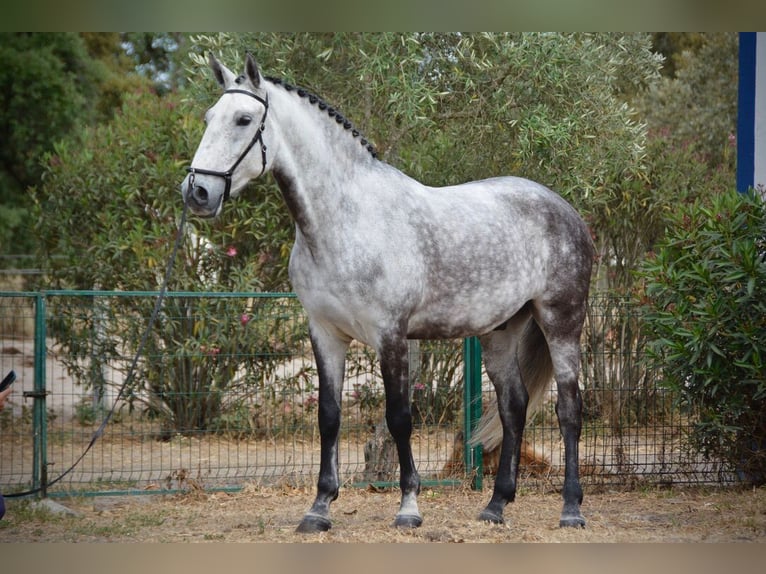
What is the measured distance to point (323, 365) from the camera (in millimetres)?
4941

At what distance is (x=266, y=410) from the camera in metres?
7.30

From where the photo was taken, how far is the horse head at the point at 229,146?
14.2ft

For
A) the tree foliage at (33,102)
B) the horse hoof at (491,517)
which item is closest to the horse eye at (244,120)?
the horse hoof at (491,517)

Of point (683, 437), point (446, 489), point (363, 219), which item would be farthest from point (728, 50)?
point (363, 219)

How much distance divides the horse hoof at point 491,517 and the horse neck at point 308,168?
1.88 metres

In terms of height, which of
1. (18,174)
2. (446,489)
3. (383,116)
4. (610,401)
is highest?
(18,174)

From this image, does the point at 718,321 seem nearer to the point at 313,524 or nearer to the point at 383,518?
the point at 383,518

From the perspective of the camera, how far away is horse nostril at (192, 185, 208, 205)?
4.32 meters

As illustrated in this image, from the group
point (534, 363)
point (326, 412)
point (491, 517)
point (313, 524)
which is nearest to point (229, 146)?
point (326, 412)

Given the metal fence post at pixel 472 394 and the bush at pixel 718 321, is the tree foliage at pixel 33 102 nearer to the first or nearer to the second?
the metal fence post at pixel 472 394

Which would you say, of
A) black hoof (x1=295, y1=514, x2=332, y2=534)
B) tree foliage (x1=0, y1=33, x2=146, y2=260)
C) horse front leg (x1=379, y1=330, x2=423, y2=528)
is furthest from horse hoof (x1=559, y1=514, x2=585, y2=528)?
tree foliage (x1=0, y1=33, x2=146, y2=260)

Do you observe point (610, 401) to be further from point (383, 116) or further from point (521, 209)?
point (383, 116)

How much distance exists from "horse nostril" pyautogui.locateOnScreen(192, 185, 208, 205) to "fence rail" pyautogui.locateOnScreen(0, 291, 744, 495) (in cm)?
188

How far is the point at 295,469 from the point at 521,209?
2.74m
